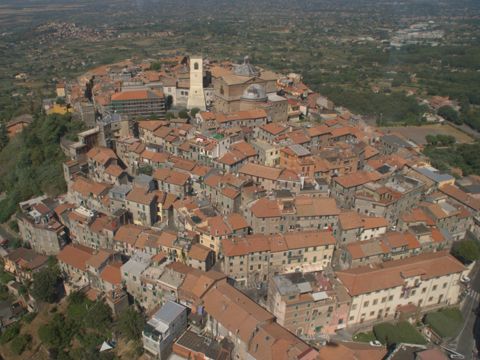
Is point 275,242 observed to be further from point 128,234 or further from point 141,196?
point 141,196

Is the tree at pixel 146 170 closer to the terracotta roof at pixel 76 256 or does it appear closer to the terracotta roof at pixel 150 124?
the terracotta roof at pixel 150 124

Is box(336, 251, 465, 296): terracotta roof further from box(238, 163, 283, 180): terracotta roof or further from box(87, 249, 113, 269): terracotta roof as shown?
box(87, 249, 113, 269): terracotta roof

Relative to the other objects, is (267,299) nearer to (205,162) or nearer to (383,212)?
(383,212)

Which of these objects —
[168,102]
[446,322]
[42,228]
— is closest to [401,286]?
[446,322]

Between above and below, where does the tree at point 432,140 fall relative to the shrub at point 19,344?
above

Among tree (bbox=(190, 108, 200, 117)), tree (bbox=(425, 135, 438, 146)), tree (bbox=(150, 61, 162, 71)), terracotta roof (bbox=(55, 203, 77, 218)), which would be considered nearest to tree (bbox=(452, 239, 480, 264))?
tree (bbox=(425, 135, 438, 146))

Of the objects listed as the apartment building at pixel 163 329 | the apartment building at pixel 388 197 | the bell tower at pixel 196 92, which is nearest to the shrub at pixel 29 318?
the apartment building at pixel 163 329

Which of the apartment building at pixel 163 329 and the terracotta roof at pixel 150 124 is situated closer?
the apartment building at pixel 163 329
